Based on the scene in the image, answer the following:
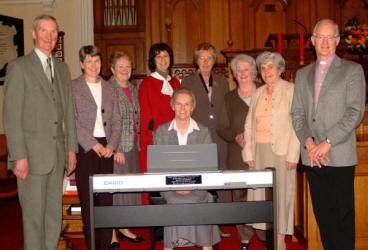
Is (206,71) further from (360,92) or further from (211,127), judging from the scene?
(360,92)

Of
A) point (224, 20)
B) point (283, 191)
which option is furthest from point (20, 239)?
point (224, 20)

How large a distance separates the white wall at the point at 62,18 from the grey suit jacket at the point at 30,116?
4435 mm

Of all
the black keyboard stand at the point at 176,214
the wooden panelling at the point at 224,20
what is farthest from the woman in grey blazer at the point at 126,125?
the wooden panelling at the point at 224,20

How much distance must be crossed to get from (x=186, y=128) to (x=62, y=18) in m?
4.72

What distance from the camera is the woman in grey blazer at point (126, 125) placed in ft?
10.6

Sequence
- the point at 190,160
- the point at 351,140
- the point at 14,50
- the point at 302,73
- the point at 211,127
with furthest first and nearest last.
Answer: the point at 14,50 < the point at 211,127 < the point at 302,73 < the point at 351,140 < the point at 190,160

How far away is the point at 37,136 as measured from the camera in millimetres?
2465

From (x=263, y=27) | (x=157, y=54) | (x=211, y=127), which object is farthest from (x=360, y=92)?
(x=263, y=27)

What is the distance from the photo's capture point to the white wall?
6.70m

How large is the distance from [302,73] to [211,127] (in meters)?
1.00

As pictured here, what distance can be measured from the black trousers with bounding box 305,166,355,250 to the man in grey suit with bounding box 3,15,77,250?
162cm

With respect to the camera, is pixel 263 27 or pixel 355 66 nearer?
pixel 355 66

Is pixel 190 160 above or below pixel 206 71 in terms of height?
below

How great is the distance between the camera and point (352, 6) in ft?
23.7
